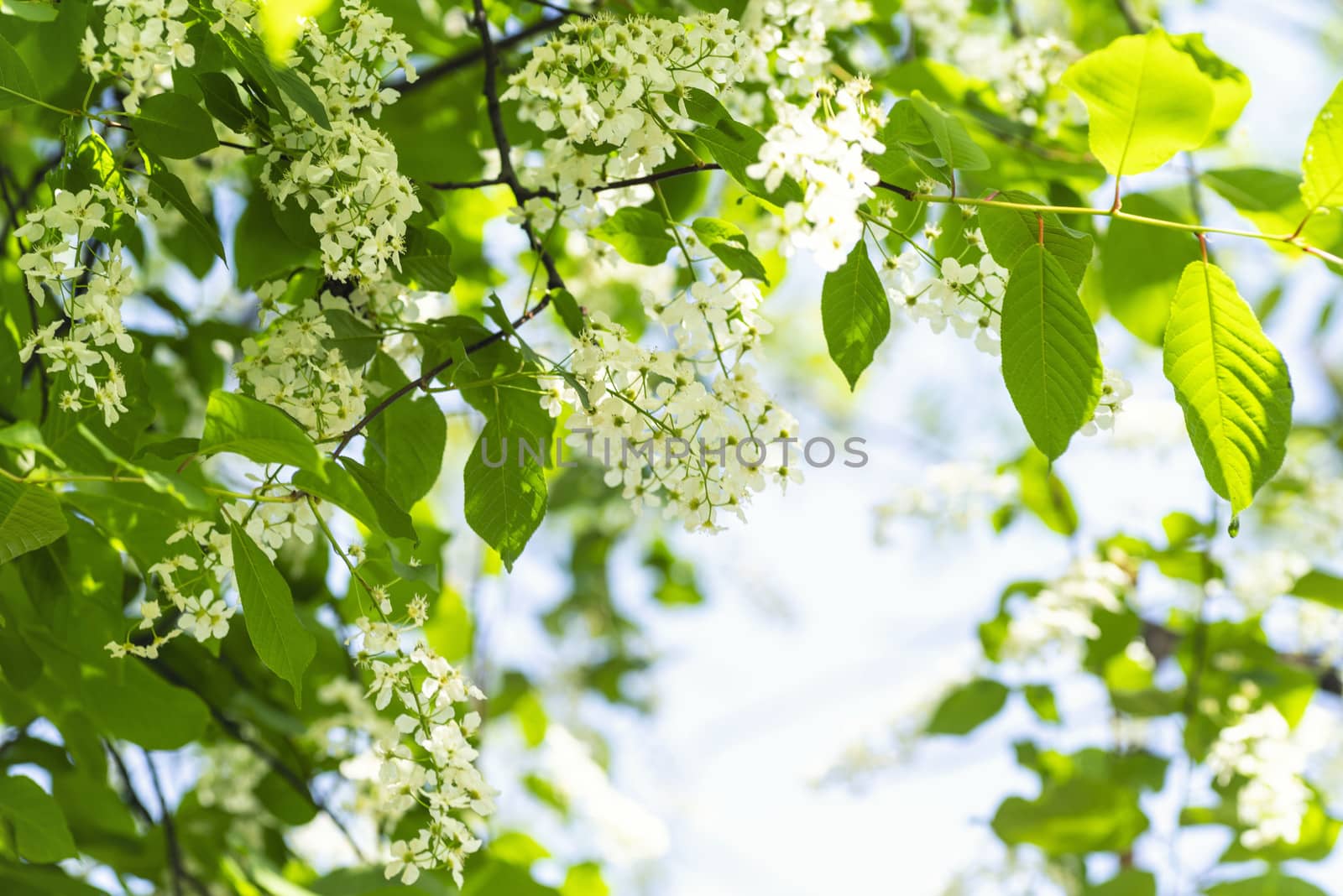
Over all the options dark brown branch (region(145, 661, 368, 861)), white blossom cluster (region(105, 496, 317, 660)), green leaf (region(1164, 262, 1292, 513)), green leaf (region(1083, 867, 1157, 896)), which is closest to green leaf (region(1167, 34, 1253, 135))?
green leaf (region(1164, 262, 1292, 513))

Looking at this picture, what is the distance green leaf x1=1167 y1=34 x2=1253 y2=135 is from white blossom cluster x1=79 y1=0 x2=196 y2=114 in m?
1.02

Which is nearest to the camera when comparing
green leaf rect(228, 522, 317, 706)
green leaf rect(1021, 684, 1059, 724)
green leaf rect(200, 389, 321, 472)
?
green leaf rect(200, 389, 321, 472)

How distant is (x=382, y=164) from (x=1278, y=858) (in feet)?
7.60

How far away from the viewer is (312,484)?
0.90 m

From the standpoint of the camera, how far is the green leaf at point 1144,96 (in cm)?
99

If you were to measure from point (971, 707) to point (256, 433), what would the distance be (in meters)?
2.04

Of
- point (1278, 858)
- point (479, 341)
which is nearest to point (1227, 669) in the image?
point (1278, 858)

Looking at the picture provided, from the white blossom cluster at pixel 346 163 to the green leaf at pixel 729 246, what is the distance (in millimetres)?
298

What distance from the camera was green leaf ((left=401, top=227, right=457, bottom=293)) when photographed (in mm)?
1155

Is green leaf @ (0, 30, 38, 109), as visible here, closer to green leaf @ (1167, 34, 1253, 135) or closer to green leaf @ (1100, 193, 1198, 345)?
green leaf @ (1167, 34, 1253, 135)

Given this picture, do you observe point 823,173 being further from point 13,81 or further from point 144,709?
point 144,709

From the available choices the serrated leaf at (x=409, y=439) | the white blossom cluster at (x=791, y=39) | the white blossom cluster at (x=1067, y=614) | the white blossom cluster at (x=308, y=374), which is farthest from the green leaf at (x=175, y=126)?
the white blossom cluster at (x=1067, y=614)

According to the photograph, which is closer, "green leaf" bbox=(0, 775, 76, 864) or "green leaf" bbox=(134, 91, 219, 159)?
"green leaf" bbox=(134, 91, 219, 159)

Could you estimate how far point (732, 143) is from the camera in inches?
41.5
